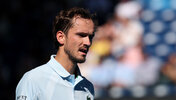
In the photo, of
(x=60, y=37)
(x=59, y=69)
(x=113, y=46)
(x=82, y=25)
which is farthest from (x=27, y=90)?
(x=113, y=46)

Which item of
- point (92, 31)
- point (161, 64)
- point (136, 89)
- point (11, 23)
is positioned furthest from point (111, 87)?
point (92, 31)

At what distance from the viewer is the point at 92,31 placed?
12.1 ft

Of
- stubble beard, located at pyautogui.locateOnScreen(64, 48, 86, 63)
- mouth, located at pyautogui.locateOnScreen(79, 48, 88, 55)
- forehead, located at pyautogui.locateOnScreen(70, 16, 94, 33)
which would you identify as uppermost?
forehead, located at pyautogui.locateOnScreen(70, 16, 94, 33)

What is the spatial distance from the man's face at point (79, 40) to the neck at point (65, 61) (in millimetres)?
43

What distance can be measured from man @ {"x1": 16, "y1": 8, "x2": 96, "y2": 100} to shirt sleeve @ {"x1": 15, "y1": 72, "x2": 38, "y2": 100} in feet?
0.12

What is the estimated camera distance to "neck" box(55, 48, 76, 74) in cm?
369

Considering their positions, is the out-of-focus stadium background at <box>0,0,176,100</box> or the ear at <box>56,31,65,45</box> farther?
the out-of-focus stadium background at <box>0,0,176,100</box>

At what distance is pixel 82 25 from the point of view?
12.0 ft

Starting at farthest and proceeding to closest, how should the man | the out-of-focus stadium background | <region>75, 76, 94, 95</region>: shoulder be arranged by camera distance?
the out-of-focus stadium background < <region>75, 76, 94, 95</region>: shoulder < the man

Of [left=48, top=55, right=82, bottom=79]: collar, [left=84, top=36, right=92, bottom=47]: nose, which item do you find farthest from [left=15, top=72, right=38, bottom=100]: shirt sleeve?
[left=84, top=36, right=92, bottom=47]: nose

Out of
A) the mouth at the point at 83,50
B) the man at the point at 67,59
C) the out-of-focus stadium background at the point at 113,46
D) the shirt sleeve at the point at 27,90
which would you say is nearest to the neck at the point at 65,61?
the man at the point at 67,59

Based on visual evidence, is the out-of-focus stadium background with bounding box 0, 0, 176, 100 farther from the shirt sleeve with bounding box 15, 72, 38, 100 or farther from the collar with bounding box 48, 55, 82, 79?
the shirt sleeve with bounding box 15, 72, 38, 100

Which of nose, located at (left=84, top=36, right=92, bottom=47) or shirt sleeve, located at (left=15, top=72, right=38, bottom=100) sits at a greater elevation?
nose, located at (left=84, top=36, right=92, bottom=47)

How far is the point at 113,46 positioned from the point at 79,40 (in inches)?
234
